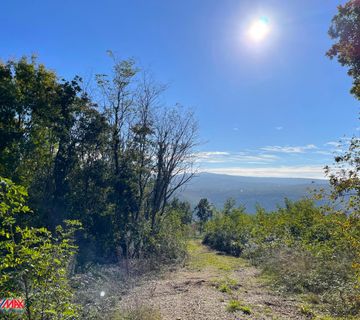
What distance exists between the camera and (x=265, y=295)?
299 inches

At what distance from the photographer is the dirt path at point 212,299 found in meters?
6.18

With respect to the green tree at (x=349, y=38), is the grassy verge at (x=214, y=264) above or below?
below

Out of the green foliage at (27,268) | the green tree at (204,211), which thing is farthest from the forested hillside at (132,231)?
the green tree at (204,211)

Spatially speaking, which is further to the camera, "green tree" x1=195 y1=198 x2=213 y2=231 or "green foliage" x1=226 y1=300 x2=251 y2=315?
"green tree" x1=195 y1=198 x2=213 y2=231

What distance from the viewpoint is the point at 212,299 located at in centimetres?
720

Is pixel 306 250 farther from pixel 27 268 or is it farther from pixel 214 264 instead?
pixel 27 268

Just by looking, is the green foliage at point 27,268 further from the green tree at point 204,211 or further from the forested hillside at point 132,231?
the green tree at point 204,211

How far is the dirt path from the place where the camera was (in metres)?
6.18

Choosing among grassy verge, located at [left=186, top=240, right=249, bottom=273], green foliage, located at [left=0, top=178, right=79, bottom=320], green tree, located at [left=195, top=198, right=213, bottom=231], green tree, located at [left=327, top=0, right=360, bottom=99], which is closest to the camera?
green foliage, located at [left=0, top=178, right=79, bottom=320]

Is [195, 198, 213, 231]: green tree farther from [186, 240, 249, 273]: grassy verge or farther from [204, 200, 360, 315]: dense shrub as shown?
[186, 240, 249, 273]: grassy verge

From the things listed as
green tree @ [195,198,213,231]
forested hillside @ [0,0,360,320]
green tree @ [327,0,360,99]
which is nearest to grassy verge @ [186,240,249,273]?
forested hillside @ [0,0,360,320]

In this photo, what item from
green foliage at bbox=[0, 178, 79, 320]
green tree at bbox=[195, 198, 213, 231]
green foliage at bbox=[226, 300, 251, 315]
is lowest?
green tree at bbox=[195, 198, 213, 231]

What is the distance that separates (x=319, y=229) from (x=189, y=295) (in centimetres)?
730

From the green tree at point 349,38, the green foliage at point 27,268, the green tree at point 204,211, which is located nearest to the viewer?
the green foliage at point 27,268
